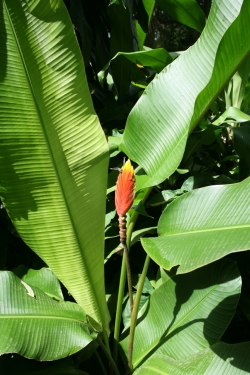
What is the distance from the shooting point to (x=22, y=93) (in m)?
0.60

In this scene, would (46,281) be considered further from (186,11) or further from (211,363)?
(186,11)

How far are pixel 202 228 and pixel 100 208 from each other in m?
0.19

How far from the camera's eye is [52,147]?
0.63 metres

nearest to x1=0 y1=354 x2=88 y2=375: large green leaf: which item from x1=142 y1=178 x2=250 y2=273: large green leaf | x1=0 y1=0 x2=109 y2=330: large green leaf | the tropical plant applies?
the tropical plant

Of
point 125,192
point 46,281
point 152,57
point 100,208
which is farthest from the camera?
point 152,57

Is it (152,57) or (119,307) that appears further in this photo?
(152,57)

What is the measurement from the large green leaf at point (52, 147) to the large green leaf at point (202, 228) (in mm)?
134

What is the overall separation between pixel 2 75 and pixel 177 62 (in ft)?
1.21

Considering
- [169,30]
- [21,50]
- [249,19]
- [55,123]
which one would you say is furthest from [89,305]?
[169,30]

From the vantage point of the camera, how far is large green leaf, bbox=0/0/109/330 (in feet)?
1.89

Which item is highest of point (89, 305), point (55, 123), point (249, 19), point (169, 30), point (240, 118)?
point (249, 19)

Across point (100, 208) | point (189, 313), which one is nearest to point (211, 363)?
point (189, 313)

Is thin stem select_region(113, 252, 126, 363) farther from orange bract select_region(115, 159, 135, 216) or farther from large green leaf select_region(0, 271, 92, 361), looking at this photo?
orange bract select_region(115, 159, 135, 216)

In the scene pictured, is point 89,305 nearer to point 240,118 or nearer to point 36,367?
point 36,367
